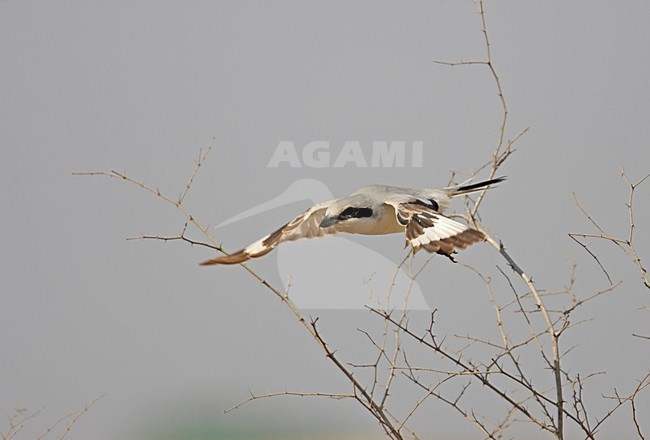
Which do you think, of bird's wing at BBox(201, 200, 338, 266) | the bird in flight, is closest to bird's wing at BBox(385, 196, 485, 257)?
the bird in flight

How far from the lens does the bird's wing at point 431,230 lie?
3.49 feet

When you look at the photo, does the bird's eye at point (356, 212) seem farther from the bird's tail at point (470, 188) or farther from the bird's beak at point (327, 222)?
the bird's tail at point (470, 188)

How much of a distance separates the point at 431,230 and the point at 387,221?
0.58 ft

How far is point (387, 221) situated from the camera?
1.29 metres

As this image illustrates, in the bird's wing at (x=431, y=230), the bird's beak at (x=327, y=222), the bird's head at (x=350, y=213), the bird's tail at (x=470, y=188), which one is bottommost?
the bird's wing at (x=431, y=230)

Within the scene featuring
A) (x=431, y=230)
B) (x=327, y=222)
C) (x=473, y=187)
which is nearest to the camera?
(x=431, y=230)

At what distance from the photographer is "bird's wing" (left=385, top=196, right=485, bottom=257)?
3.49 ft

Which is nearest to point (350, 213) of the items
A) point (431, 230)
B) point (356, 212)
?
point (356, 212)

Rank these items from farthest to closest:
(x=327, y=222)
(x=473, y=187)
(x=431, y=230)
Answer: (x=473, y=187) < (x=327, y=222) < (x=431, y=230)

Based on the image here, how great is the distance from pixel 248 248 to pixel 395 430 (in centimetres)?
35

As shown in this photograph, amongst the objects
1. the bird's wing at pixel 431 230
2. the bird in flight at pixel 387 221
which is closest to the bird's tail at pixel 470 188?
the bird in flight at pixel 387 221

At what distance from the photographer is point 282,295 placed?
123cm

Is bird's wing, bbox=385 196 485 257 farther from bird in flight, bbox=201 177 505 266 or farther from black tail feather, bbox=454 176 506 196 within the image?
black tail feather, bbox=454 176 506 196

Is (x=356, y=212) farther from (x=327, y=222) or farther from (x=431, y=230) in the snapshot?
(x=431, y=230)
